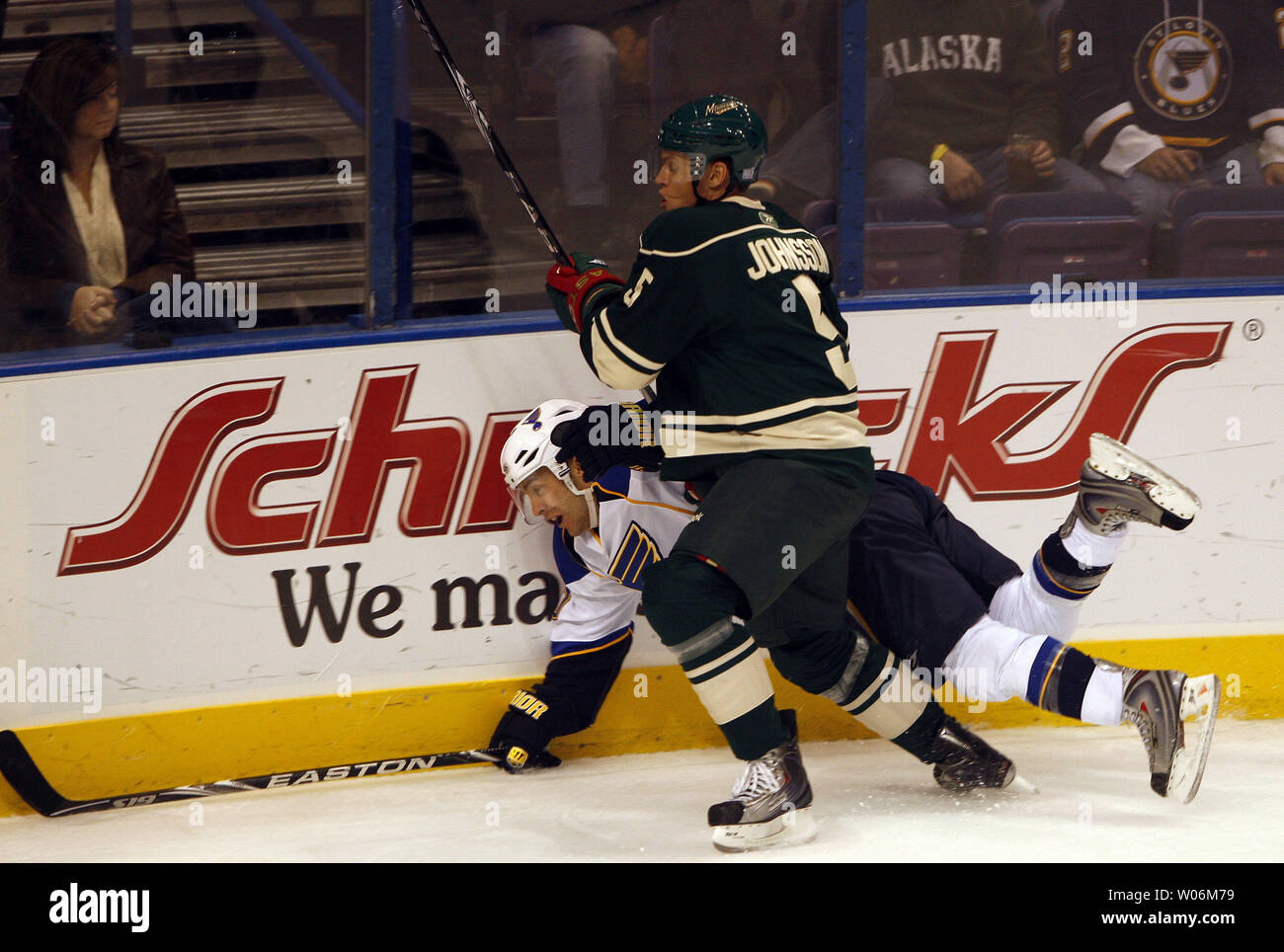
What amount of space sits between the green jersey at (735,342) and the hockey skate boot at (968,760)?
2.02 ft

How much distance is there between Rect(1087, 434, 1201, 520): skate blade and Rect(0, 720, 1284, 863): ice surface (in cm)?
60

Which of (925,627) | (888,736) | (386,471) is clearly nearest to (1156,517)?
(925,627)

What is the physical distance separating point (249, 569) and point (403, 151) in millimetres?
1026

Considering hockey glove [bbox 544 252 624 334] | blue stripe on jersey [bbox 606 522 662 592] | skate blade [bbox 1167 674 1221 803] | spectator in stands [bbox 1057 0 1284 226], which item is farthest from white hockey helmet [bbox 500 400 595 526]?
spectator in stands [bbox 1057 0 1284 226]

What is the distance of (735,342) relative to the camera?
2.65 m

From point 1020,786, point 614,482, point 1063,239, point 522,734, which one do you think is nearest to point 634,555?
point 614,482

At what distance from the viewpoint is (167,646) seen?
3.16m

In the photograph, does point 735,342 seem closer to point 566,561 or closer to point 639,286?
point 639,286

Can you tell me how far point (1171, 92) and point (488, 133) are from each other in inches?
66.5

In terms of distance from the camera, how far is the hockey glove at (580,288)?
9.20ft

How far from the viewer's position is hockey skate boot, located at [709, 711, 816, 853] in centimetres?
263

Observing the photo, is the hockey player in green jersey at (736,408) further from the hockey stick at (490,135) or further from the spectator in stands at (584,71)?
the spectator in stands at (584,71)

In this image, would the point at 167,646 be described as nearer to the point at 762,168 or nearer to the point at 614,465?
the point at 614,465

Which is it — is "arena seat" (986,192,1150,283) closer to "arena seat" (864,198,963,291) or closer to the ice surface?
"arena seat" (864,198,963,291)
